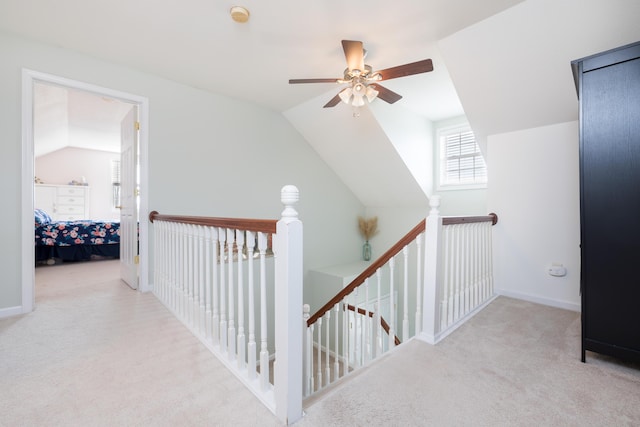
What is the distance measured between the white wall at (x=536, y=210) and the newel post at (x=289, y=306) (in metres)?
2.63

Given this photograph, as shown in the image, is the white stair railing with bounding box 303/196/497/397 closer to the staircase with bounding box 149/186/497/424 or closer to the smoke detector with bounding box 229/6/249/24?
the staircase with bounding box 149/186/497/424

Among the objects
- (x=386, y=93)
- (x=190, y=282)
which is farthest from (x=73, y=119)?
(x=386, y=93)

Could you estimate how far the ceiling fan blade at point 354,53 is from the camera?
2141 millimetres

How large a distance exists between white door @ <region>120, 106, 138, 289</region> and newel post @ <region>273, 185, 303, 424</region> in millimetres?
2563

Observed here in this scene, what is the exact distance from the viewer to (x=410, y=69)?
2.22 m

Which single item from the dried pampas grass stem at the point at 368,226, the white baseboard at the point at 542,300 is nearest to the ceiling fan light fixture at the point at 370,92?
the white baseboard at the point at 542,300

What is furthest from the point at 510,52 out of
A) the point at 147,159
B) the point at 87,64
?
the point at 87,64

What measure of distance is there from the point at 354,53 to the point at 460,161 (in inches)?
122

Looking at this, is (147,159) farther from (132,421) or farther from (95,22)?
(132,421)

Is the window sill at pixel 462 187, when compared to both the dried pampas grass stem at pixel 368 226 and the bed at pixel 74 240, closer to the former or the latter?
the dried pampas grass stem at pixel 368 226

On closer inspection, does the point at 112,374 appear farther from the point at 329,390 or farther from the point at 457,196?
the point at 457,196

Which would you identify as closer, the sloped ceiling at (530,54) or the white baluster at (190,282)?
the sloped ceiling at (530,54)

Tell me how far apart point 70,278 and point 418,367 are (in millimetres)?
4146

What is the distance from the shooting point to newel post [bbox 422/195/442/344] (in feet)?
6.38
